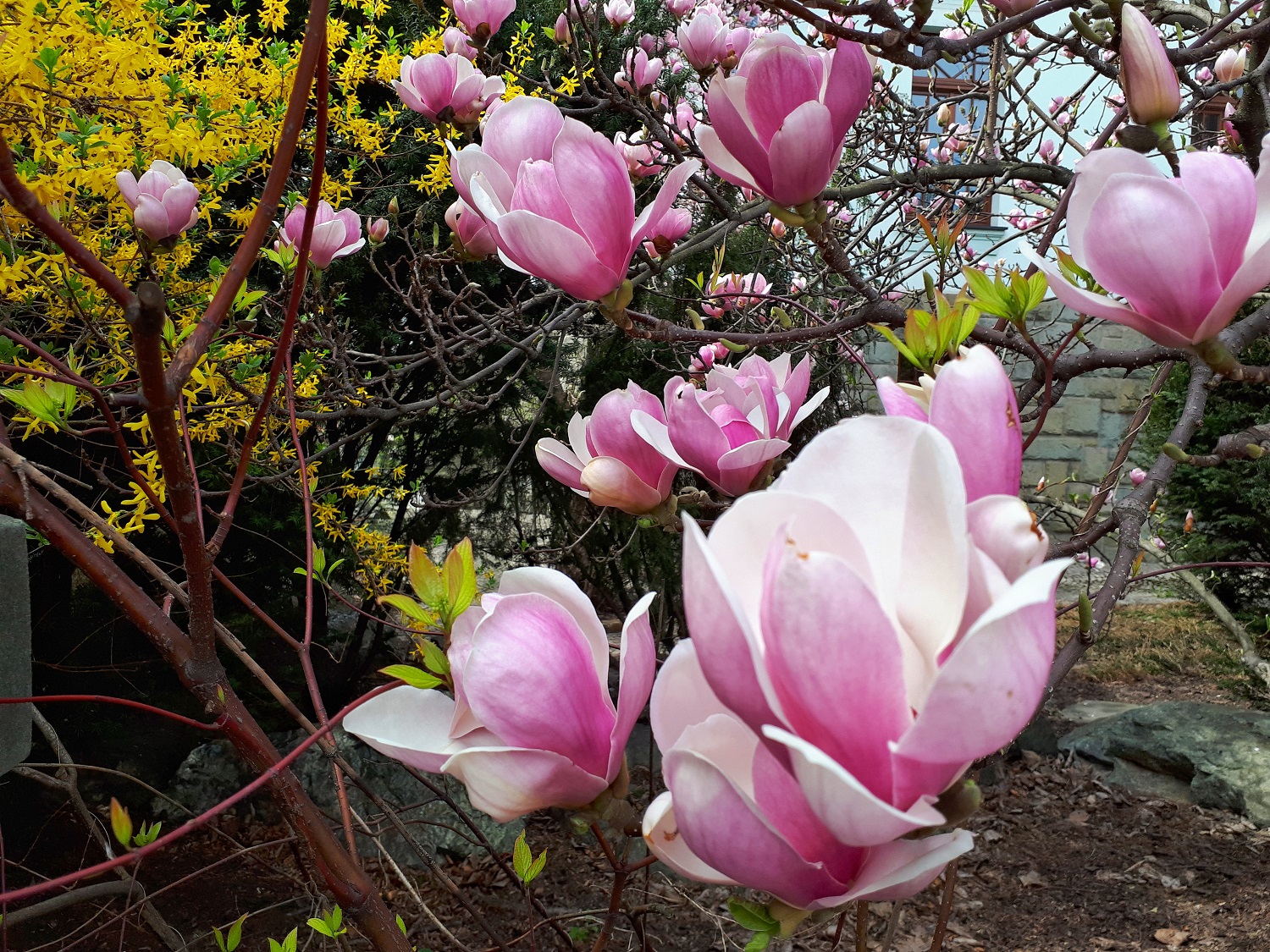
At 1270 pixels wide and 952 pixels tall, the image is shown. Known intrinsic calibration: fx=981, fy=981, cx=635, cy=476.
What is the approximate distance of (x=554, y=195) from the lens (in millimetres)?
644

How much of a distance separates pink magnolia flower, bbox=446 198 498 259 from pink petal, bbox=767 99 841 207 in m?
0.51

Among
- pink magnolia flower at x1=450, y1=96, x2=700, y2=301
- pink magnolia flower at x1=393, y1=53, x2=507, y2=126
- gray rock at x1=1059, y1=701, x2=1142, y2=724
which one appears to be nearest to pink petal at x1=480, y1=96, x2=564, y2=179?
pink magnolia flower at x1=450, y1=96, x2=700, y2=301

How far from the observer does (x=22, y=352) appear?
1.91 meters

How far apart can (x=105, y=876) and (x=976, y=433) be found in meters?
2.60

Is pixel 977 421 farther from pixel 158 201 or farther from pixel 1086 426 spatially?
pixel 1086 426

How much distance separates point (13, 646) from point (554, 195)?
56 cm

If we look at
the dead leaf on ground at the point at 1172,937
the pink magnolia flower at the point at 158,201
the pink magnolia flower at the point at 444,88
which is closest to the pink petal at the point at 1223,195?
the pink magnolia flower at the point at 444,88

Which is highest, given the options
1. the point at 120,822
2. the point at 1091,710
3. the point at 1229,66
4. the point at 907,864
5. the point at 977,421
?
the point at 1229,66

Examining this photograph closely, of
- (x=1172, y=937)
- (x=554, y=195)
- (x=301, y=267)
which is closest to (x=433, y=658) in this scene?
(x=301, y=267)

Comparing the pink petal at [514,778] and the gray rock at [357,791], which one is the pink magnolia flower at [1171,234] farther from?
the gray rock at [357,791]

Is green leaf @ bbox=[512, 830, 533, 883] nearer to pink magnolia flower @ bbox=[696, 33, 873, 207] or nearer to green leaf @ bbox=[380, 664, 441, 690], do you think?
Result: green leaf @ bbox=[380, 664, 441, 690]

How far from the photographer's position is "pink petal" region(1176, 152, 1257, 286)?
451mm

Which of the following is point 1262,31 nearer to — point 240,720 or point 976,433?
point 976,433

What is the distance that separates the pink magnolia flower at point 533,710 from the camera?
1.27 feet
